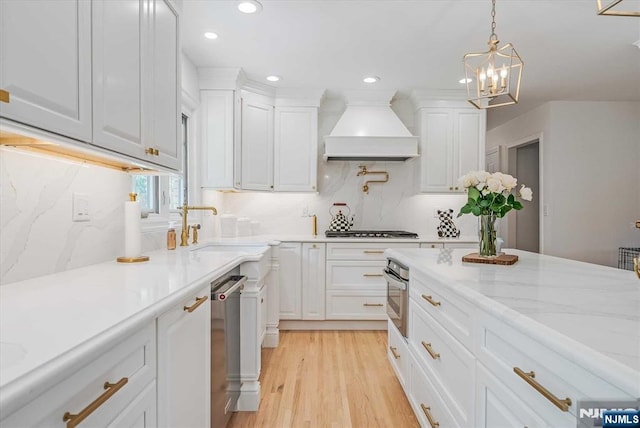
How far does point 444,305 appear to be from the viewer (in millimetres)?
1520

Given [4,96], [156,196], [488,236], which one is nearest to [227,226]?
[156,196]

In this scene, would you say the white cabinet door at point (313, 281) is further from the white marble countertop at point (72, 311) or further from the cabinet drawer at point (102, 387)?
the cabinet drawer at point (102, 387)

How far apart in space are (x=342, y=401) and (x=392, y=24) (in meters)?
2.64

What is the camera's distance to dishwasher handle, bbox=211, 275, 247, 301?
1.59 meters

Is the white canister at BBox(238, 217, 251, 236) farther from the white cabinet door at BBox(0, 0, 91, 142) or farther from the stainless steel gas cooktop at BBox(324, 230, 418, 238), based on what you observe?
the white cabinet door at BBox(0, 0, 91, 142)

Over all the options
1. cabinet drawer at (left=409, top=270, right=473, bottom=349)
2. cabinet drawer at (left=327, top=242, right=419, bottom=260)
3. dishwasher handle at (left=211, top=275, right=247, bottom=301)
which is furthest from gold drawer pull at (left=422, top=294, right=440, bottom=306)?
cabinet drawer at (left=327, top=242, right=419, bottom=260)

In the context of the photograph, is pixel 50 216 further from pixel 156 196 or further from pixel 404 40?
pixel 404 40

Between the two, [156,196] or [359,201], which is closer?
[156,196]

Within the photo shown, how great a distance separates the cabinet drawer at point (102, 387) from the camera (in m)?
0.59

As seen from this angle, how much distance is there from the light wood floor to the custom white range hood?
194cm

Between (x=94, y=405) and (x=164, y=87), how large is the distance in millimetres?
1473

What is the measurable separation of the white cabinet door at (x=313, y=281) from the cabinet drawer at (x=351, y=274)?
94mm

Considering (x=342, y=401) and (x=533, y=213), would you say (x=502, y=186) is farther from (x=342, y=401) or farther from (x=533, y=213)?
(x=533, y=213)

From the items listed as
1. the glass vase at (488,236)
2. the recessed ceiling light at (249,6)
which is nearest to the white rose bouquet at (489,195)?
the glass vase at (488,236)
